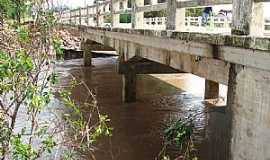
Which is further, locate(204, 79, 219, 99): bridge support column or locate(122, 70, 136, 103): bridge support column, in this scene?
locate(204, 79, 219, 99): bridge support column

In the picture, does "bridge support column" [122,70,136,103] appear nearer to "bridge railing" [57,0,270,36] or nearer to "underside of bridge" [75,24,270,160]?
"bridge railing" [57,0,270,36]

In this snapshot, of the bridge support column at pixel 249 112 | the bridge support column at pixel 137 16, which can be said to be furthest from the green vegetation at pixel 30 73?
the bridge support column at pixel 137 16

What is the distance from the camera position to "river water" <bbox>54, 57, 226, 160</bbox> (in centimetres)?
590

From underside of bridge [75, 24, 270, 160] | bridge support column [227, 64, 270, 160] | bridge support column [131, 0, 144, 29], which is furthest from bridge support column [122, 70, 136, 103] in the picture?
bridge support column [227, 64, 270, 160]

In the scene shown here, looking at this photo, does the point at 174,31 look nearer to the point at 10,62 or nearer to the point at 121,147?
the point at 121,147

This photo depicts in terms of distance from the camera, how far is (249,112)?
471 centimetres

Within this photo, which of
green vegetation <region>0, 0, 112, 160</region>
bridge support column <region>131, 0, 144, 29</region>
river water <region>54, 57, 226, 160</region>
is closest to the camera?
green vegetation <region>0, 0, 112, 160</region>

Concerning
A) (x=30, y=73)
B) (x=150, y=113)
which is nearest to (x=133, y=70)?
(x=150, y=113)

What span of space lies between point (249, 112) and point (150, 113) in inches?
296

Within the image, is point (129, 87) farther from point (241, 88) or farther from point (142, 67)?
point (241, 88)

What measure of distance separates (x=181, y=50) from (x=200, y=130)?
3865mm

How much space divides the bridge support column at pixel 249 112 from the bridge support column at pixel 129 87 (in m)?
8.08

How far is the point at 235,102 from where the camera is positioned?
5.04 m

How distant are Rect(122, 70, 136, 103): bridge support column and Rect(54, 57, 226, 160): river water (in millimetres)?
243
